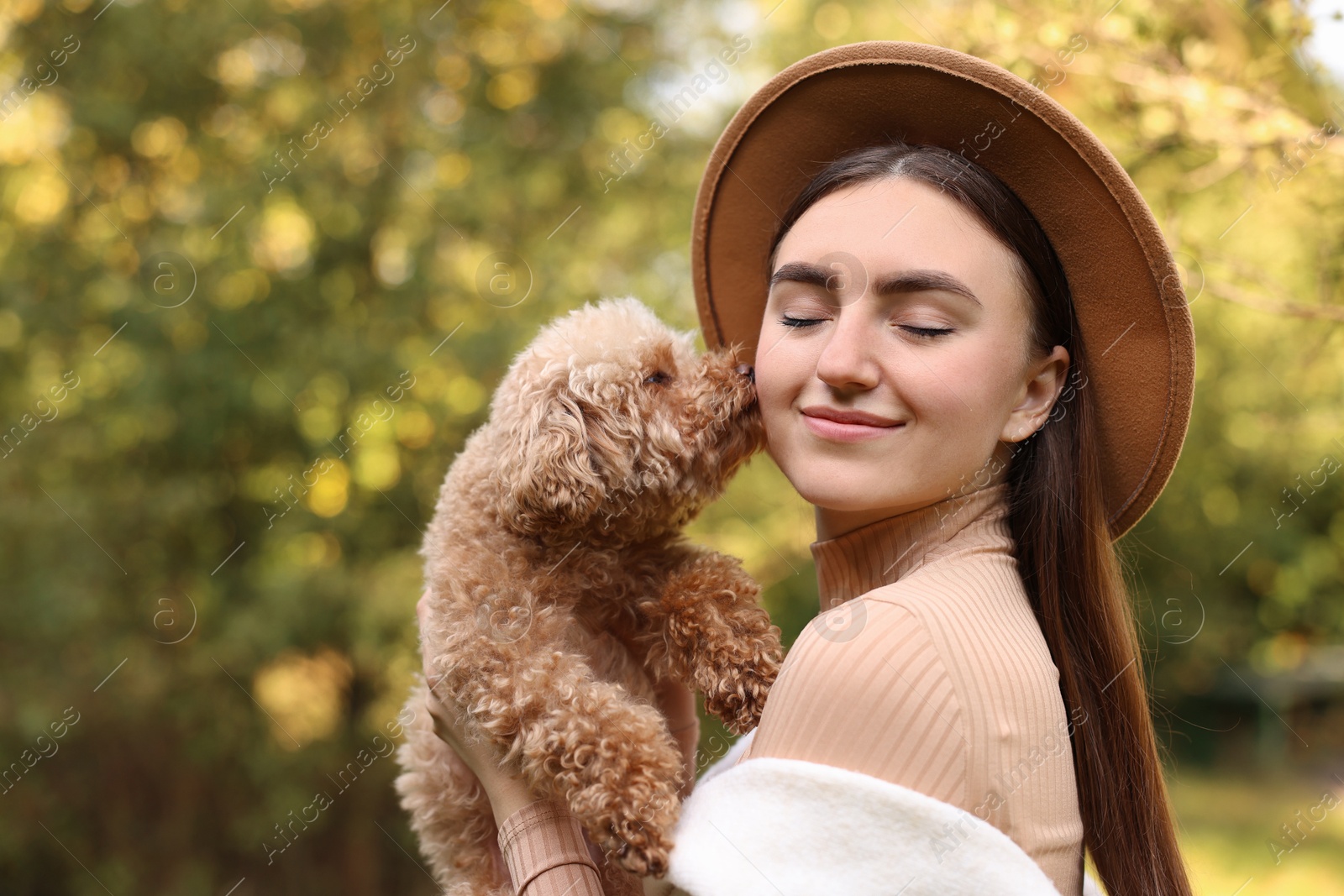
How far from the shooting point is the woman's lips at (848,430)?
6.16ft

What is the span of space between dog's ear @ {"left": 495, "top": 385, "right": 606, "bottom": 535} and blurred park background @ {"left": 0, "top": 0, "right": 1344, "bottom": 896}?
4.46 m

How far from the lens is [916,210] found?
1.91 metres

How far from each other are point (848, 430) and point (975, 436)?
0.79ft

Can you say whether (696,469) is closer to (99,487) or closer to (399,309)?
(399,309)

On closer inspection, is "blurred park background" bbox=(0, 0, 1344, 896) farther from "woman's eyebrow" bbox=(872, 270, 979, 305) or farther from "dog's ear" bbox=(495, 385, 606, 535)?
"woman's eyebrow" bbox=(872, 270, 979, 305)

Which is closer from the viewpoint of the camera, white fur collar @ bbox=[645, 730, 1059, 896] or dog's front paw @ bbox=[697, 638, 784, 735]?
white fur collar @ bbox=[645, 730, 1059, 896]

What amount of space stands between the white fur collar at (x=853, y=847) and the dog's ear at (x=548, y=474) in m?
0.76

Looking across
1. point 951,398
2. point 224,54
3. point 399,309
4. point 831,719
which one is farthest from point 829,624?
point 224,54

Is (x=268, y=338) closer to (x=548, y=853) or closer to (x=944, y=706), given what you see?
(x=548, y=853)

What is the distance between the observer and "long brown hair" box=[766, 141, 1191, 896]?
6.46 feet

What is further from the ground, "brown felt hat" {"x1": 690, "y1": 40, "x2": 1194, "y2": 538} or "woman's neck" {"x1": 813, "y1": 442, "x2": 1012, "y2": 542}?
→ "brown felt hat" {"x1": 690, "y1": 40, "x2": 1194, "y2": 538}

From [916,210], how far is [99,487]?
6605 millimetres

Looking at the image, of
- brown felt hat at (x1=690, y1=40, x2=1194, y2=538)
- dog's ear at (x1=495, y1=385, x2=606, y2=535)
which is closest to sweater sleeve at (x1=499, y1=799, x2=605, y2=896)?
dog's ear at (x1=495, y1=385, x2=606, y2=535)

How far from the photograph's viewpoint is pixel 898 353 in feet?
6.08
